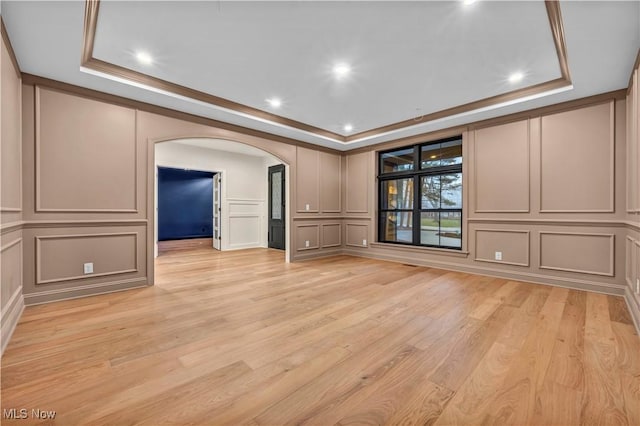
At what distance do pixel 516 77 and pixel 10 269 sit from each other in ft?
17.4

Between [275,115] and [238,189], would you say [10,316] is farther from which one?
[238,189]

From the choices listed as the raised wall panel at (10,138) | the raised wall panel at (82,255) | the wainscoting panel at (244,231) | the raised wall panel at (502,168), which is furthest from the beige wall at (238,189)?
the raised wall panel at (502,168)

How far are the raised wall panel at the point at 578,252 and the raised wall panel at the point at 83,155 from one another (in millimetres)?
5435

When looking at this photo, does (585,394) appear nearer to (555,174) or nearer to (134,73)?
(555,174)

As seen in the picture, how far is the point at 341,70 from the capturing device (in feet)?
9.91

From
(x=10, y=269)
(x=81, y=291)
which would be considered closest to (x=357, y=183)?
(x=81, y=291)

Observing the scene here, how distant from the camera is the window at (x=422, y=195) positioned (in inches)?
188

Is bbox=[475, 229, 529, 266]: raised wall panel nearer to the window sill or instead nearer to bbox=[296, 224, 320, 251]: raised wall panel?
the window sill

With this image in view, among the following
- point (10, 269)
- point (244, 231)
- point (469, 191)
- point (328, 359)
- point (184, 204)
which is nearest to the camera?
point (328, 359)

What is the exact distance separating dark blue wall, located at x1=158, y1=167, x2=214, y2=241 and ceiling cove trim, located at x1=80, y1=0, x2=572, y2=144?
556 centimetres

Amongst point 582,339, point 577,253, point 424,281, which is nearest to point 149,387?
point 582,339

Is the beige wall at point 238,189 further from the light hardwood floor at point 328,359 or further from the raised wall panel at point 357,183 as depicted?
the light hardwood floor at point 328,359

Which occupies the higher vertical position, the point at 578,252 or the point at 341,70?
the point at 341,70

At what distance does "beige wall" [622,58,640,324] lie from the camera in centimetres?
250
